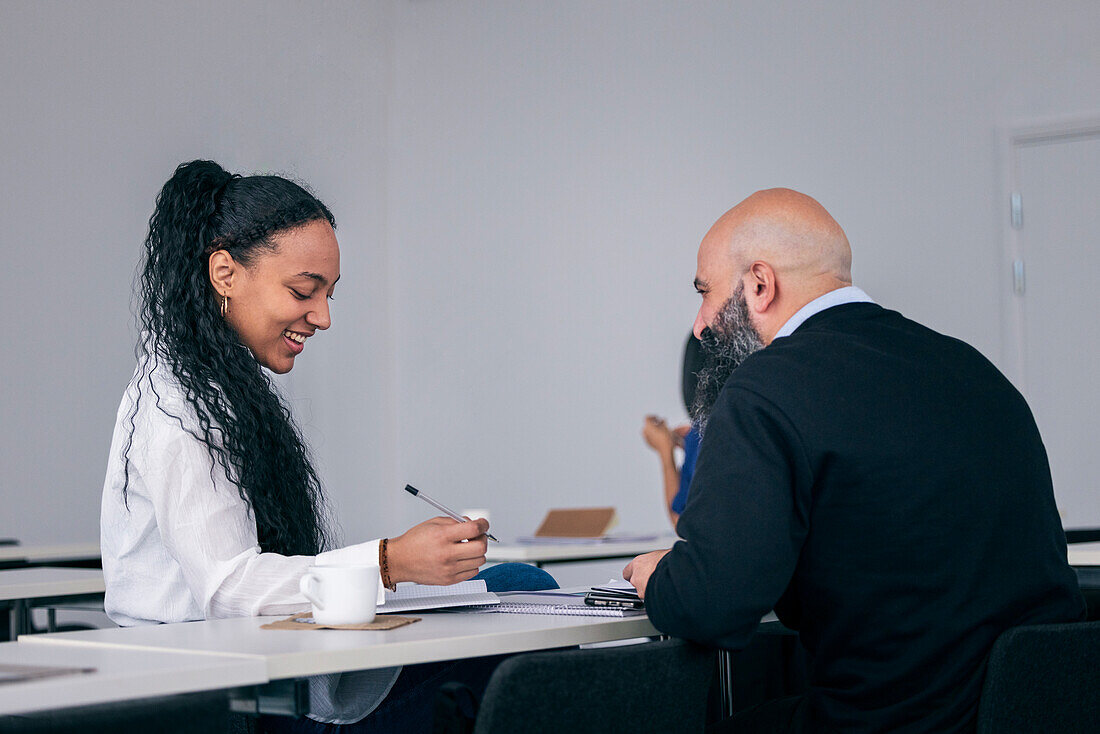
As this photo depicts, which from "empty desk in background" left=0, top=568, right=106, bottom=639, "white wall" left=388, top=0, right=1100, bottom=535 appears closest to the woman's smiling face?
"empty desk in background" left=0, top=568, right=106, bottom=639

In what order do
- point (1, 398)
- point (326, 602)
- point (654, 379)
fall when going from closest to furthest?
point (326, 602)
point (1, 398)
point (654, 379)

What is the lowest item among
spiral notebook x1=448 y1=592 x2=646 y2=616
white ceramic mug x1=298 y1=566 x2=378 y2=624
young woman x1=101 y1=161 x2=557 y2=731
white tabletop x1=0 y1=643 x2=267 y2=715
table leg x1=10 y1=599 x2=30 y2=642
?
table leg x1=10 y1=599 x2=30 y2=642

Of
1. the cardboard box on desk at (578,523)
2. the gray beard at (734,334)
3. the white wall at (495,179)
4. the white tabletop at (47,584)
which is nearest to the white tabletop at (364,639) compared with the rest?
the gray beard at (734,334)

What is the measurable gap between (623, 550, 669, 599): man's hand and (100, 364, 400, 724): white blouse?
350 millimetres

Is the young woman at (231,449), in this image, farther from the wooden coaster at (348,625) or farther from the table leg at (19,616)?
the table leg at (19,616)

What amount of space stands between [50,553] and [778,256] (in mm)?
2554

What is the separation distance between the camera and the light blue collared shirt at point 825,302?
1622mm

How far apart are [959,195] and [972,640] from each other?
3.96m

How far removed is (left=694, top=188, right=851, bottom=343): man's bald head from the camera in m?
1.70

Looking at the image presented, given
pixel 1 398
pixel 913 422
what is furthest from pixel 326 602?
pixel 1 398

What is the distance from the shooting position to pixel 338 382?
6074mm

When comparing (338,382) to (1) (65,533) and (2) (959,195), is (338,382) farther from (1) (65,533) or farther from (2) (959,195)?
(2) (959,195)

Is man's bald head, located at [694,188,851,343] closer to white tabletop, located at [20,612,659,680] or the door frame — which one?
white tabletop, located at [20,612,659,680]

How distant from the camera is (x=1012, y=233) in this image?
4.87 metres
